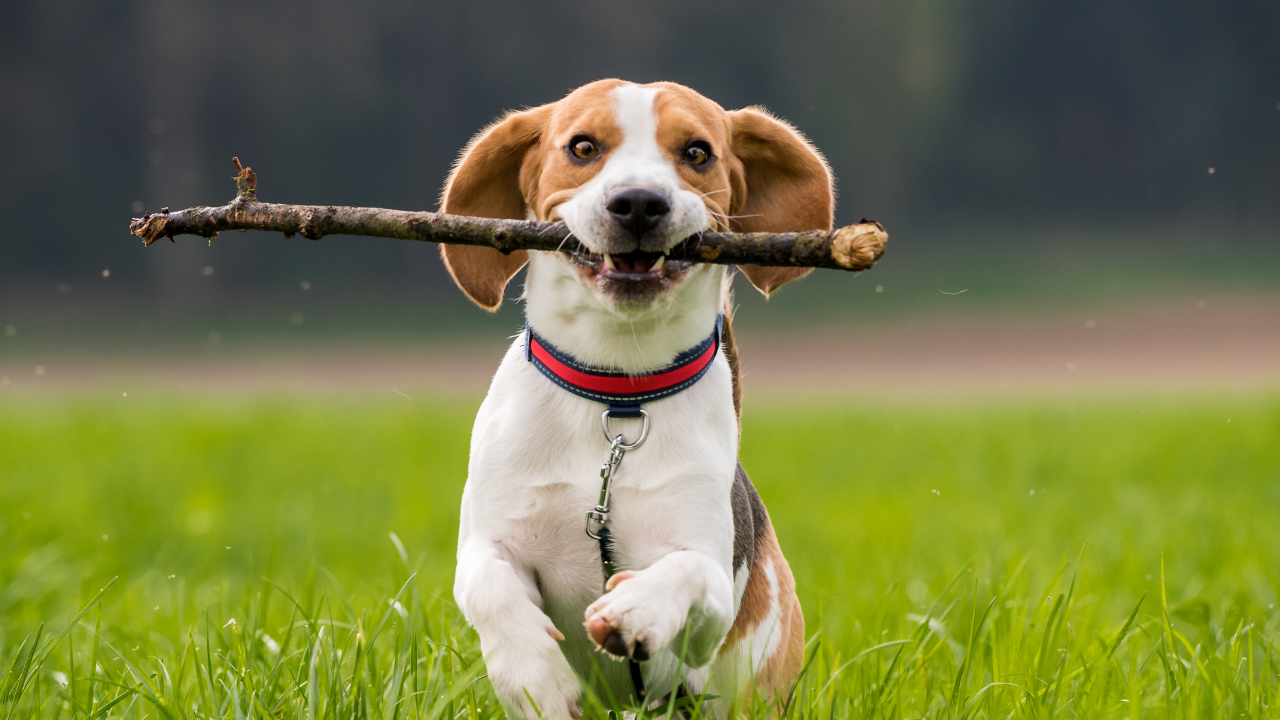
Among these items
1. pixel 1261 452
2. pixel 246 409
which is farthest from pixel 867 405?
pixel 246 409

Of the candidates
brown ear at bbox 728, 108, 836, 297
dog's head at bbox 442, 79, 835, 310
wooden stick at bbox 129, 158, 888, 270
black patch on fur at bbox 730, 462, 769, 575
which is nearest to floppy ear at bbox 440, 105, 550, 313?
dog's head at bbox 442, 79, 835, 310

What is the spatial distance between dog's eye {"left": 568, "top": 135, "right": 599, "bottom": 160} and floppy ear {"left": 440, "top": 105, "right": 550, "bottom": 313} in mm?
267

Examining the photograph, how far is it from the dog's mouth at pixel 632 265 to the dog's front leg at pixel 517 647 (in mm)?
821

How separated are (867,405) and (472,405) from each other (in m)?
5.11

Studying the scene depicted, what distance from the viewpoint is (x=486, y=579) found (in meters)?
3.01

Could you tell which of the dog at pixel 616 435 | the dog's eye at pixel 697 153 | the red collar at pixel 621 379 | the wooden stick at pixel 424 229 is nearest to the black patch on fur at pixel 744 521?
the dog at pixel 616 435

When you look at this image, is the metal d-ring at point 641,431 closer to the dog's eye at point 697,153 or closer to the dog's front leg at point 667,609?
the dog's front leg at point 667,609

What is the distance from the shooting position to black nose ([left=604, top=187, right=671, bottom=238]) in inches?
121

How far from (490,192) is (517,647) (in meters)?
1.56

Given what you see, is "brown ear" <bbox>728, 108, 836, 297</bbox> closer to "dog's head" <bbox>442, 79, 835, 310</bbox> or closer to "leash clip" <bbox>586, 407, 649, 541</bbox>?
"dog's head" <bbox>442, 79, 835, 310</bbox>

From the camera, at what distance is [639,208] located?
3.08 m

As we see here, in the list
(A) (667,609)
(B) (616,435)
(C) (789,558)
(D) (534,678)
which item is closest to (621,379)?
(B) (616,435)

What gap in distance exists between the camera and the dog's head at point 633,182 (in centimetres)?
313

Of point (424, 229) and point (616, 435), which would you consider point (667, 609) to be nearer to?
point (616, 435)
